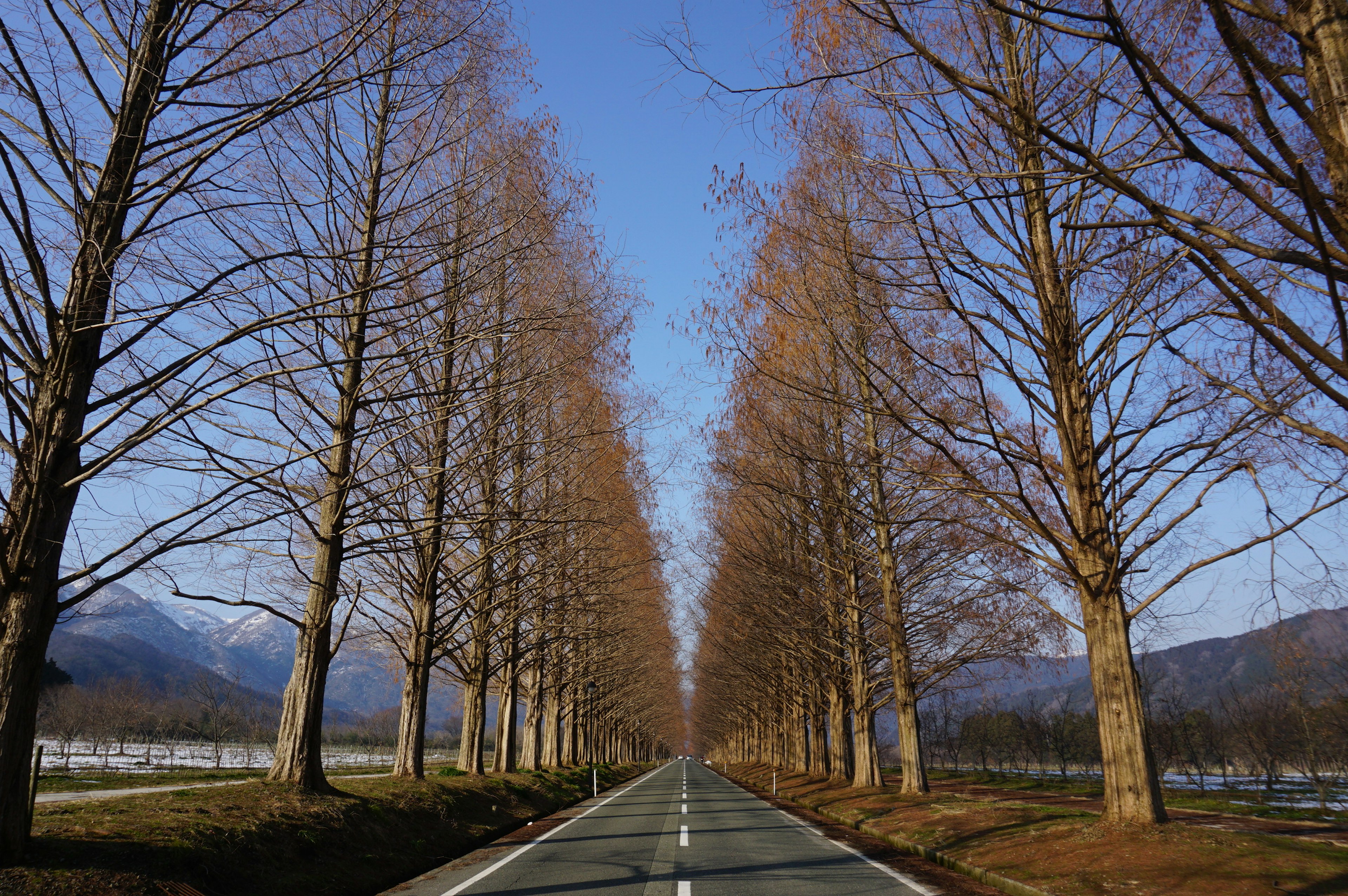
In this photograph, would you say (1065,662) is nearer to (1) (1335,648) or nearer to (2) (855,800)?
(2) (855,800)

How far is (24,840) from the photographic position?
17.1 feet

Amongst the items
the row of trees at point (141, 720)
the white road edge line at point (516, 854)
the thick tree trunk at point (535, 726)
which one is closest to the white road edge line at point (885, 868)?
the white road edge line at point (516, 854)

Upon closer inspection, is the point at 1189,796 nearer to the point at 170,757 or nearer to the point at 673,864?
the point at 673,864

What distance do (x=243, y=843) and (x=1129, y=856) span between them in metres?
8.66

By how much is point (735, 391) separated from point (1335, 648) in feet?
60.1

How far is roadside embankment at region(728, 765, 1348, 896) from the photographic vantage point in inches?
247

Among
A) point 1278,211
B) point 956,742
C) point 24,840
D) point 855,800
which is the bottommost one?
point 956,742

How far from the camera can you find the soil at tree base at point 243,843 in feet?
17.5

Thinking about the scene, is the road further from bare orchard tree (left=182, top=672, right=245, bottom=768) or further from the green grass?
bare orchard tree (left=182, top=672, right=245, bottom=768)

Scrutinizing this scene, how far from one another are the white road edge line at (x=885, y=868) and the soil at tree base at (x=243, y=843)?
560 cm

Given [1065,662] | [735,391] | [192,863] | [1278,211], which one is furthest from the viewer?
[735,391]

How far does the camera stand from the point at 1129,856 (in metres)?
7.33

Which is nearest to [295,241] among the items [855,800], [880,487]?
[880,487]

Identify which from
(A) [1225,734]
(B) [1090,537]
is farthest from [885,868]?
(A) [1225,734]
